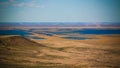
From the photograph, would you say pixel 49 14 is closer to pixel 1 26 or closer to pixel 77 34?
pixel 77 34

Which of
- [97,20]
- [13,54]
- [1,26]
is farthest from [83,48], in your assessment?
[1,26]

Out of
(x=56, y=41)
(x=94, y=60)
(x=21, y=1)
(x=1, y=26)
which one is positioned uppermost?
(x=21, y=1)

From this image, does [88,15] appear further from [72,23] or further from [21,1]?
[21,1]

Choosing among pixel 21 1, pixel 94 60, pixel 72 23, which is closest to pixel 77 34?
pixel 72 23

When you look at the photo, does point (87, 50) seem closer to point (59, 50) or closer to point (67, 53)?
point (67, 53)

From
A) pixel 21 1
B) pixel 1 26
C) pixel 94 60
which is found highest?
pixel 21 1

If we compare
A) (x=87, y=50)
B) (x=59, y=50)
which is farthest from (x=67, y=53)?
(x=87, y=50)

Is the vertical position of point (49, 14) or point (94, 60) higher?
point (49, 14)

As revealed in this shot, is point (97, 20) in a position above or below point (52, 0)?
below
